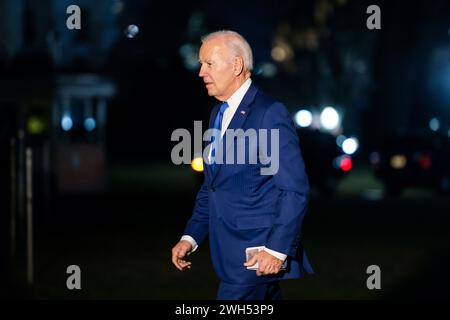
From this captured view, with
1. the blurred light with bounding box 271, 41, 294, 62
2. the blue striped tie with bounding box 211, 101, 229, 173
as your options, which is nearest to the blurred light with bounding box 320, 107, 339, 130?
the blurred light with bounding box 271, 41, 294, 62

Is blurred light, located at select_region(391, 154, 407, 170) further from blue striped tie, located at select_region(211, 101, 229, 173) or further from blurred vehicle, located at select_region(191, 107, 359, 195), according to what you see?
blue striped tie, located at select_region(211, 101, 229, 173)

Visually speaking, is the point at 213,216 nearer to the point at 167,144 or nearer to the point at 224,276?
the point at 224,276

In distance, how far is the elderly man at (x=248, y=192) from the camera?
628 centimetres

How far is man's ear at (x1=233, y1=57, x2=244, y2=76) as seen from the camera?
6.48 metres

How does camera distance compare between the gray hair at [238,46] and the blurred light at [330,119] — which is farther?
the blurred light at [330,119]

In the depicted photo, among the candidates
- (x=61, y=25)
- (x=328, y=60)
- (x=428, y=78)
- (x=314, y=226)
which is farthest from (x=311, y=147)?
(x=328, y=60)

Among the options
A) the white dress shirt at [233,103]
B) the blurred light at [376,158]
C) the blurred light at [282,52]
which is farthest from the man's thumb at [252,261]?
the blurred light at [282,52]

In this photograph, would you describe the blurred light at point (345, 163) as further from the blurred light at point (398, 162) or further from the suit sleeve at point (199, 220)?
the suit sleeve at point (199, 220)

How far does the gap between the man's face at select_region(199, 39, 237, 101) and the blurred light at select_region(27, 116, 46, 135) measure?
30594 mm

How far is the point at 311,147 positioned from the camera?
34.1 m

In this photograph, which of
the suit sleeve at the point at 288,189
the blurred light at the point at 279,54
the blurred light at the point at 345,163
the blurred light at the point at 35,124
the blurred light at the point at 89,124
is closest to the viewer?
the suit sleeve at the point at 288,189

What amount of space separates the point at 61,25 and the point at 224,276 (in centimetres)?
6452

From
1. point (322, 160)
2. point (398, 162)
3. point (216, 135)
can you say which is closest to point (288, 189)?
point (216, 135)

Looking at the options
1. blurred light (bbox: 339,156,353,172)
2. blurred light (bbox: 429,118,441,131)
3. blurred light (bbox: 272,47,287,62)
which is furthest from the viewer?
blurred light (bbox: 272,47,287,62)
